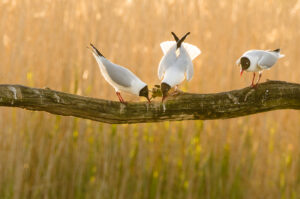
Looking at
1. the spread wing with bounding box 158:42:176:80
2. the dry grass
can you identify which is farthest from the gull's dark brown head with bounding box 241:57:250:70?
the dry grass

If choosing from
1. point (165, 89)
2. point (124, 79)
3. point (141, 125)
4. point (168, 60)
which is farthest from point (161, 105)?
point (141, 125)

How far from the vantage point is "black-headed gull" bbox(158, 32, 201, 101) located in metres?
2.15

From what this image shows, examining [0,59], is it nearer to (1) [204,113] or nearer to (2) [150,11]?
(2) [150,11]

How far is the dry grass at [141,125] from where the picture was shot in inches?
118

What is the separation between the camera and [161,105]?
209cm

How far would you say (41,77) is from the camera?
9.98ft

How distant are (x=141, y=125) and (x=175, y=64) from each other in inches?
34.6

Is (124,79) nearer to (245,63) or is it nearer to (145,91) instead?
(145,91)

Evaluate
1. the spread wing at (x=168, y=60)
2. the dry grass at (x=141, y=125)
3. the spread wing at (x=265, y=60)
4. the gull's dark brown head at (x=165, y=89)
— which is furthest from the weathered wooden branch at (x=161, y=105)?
the dry grass at (x=141, y=125)

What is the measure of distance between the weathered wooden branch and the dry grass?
3.19 ft

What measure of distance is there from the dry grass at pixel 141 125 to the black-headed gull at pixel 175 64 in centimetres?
65

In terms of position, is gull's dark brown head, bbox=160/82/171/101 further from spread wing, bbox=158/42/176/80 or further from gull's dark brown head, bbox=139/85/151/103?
spread wing, bbox=158/42/176/80

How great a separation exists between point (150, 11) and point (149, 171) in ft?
3.33

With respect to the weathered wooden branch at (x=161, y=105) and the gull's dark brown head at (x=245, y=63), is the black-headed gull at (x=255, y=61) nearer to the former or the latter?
the gull's dark brown head at (x=245, y=63)
